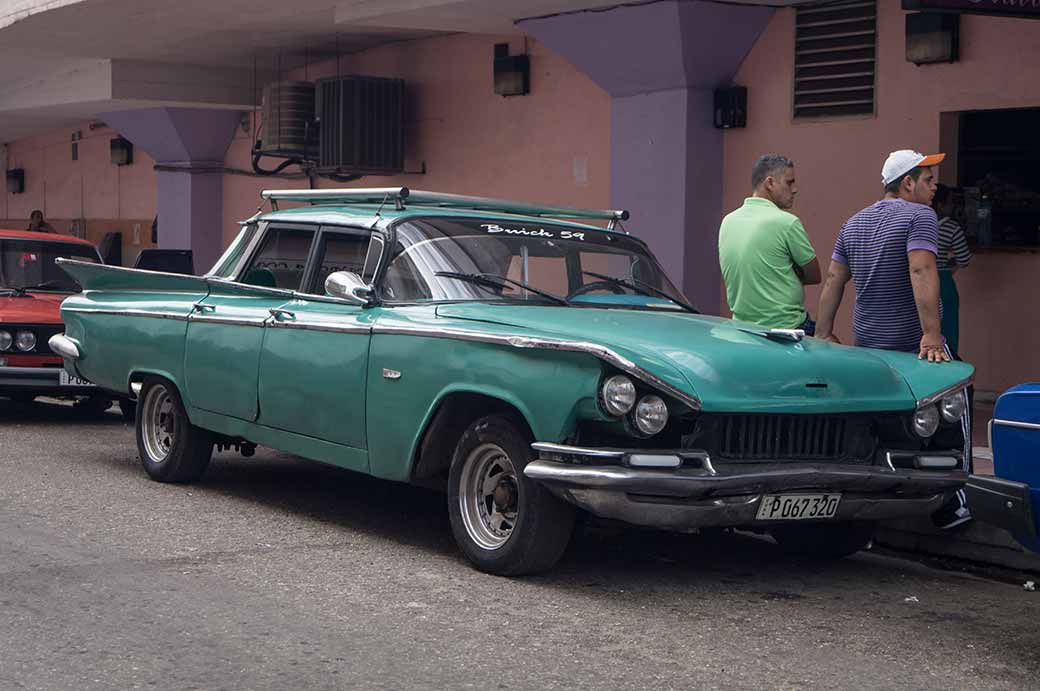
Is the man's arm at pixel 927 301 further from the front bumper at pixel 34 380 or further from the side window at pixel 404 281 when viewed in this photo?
the front bumper at pixel 34 380

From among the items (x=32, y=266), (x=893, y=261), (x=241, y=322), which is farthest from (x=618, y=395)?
(x=32, y=266)

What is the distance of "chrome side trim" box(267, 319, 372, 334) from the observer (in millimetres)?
7345

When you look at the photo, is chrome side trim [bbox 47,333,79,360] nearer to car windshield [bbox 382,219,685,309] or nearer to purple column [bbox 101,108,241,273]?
car windshield [bbox 382,219,685,309]

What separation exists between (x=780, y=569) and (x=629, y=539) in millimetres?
846

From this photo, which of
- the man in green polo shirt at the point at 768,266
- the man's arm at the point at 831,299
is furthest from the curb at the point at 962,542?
the man in green polo shirt at the point at 768,266

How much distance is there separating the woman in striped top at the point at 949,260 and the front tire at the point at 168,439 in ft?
15.2

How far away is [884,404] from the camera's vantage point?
6.52 meters

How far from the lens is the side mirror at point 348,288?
7320 mm

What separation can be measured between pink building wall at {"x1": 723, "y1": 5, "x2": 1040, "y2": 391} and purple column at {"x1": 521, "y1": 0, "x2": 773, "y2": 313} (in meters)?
0.25

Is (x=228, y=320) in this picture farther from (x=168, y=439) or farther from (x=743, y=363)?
(x=743, y=363)

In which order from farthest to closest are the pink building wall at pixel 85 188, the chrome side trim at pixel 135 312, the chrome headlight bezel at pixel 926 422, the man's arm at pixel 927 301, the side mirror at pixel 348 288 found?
the pink building wall at pixel 85 188, the chrome side trim at pixel 135 312, the side mirror at pixel 348 288, the man's arm at pixel 927 301, the chrome headlight bezel at pixel 926 422

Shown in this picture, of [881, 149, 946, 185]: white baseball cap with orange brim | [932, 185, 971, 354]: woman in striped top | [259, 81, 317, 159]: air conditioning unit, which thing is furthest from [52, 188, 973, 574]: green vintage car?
[259, 81, 317, 159]: air conditioning unit

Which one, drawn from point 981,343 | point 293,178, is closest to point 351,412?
point 981,343

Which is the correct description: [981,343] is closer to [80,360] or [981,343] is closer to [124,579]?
[80,360]
